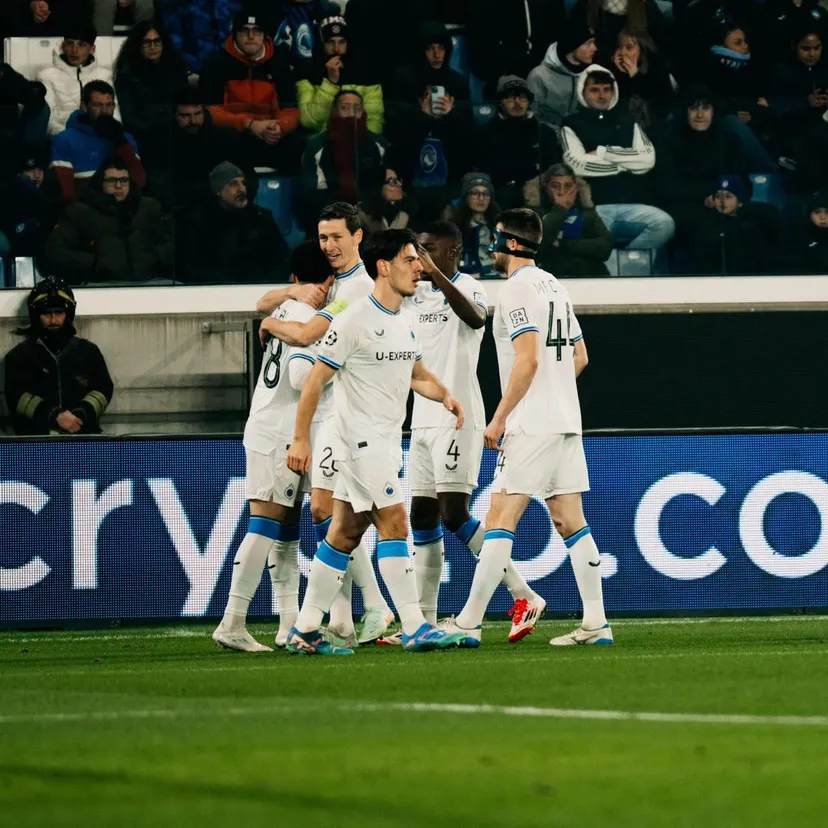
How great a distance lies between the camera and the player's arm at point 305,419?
7.51 meters

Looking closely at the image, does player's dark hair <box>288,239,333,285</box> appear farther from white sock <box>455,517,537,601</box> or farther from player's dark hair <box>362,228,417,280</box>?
white sock <box>455,517,537,601</box>

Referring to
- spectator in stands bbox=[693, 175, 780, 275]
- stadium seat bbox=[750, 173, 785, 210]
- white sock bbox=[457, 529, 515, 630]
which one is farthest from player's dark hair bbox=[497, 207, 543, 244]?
stadium seat bbox=[750, 173, 785, 210]

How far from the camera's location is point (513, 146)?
15047 mm

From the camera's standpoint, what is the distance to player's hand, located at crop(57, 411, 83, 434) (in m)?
12.1

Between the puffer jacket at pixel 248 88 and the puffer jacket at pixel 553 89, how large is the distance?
2253mm

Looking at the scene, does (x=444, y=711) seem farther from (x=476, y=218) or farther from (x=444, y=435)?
(x=476, y=218)

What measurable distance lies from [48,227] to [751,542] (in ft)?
22.9

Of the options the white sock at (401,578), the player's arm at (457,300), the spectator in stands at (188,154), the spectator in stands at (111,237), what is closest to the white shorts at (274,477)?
the white sock at (401,578)

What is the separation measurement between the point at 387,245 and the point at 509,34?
30.5 feet

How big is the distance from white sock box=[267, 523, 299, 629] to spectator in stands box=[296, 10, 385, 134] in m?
7.12

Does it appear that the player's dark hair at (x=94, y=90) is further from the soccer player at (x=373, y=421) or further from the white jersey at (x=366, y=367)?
the white jersey at (x=366, y=367)

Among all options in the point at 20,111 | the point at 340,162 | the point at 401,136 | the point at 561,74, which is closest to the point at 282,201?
the point at 340,162

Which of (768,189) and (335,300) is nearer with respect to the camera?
(335,300)

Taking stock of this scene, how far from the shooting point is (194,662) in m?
7.74
